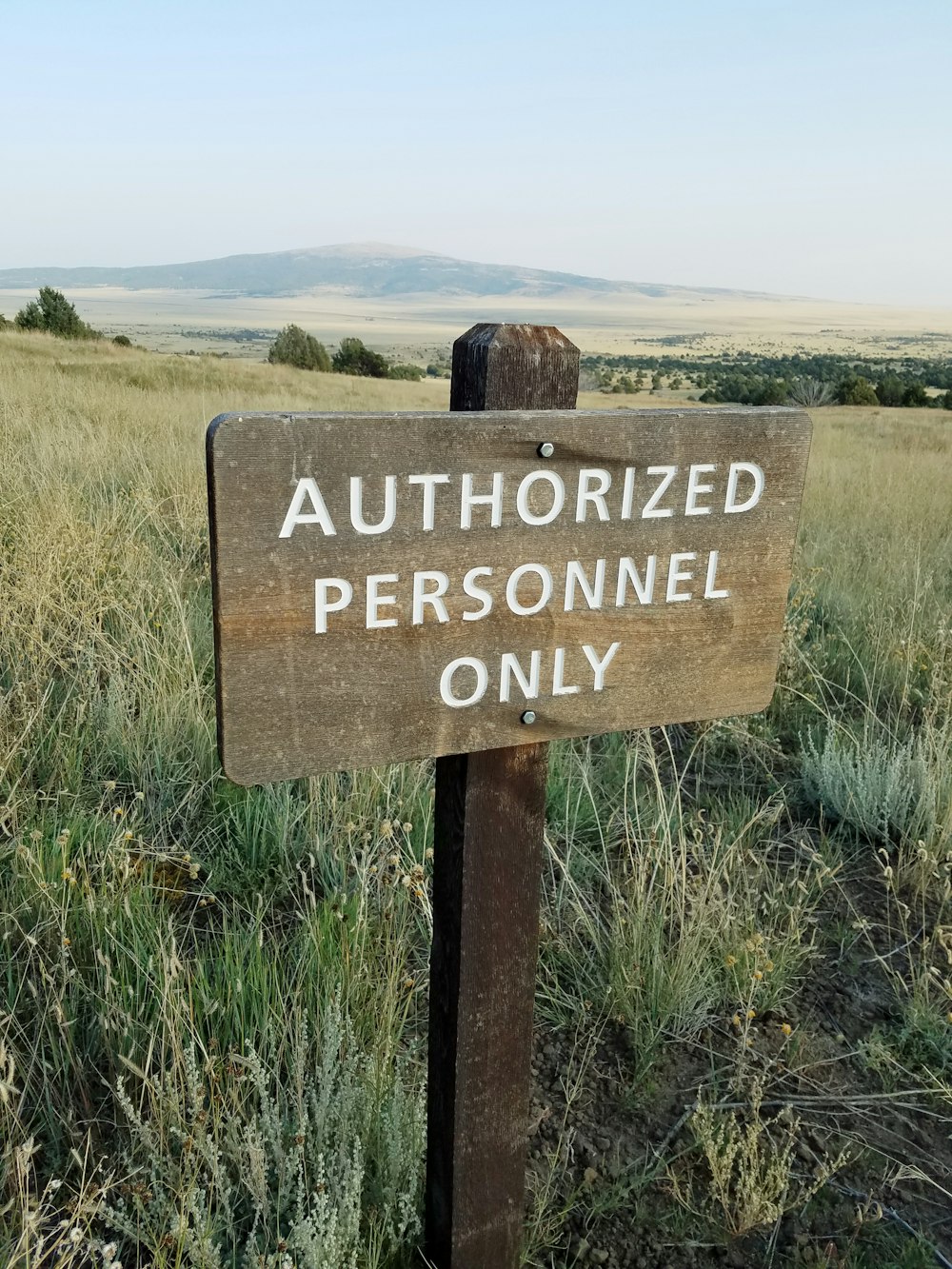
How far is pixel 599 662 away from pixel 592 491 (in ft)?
0.78

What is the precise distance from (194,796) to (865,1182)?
6.46ft

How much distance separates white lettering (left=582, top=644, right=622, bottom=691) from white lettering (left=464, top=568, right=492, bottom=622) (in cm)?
17

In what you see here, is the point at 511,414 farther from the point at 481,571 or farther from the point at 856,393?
the point at 856,393

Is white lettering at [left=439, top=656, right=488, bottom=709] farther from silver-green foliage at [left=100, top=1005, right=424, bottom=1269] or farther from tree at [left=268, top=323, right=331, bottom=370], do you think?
tree at [left=268, top=323, right=331, bottom=370]

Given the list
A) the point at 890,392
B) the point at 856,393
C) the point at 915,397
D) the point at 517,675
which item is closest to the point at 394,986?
the point at 517,675

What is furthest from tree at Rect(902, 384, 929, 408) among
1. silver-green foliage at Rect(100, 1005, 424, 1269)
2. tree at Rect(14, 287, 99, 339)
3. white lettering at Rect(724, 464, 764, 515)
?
silver-green foliage at Rect(100, 1005, 424, 1269)

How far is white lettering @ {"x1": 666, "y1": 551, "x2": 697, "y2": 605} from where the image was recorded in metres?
1.32

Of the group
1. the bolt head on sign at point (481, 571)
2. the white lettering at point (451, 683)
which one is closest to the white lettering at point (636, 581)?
the bolt head on sign at point (481, 571)

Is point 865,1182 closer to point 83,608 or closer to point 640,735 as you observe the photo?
point 640,735

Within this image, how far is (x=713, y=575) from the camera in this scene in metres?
1.36

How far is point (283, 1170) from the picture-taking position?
154 cm

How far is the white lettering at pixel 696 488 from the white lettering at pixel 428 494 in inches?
14.4

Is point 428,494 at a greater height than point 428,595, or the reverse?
point 428,494

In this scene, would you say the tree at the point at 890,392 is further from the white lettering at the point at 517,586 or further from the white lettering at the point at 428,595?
the white lettering at the point at 428,595
